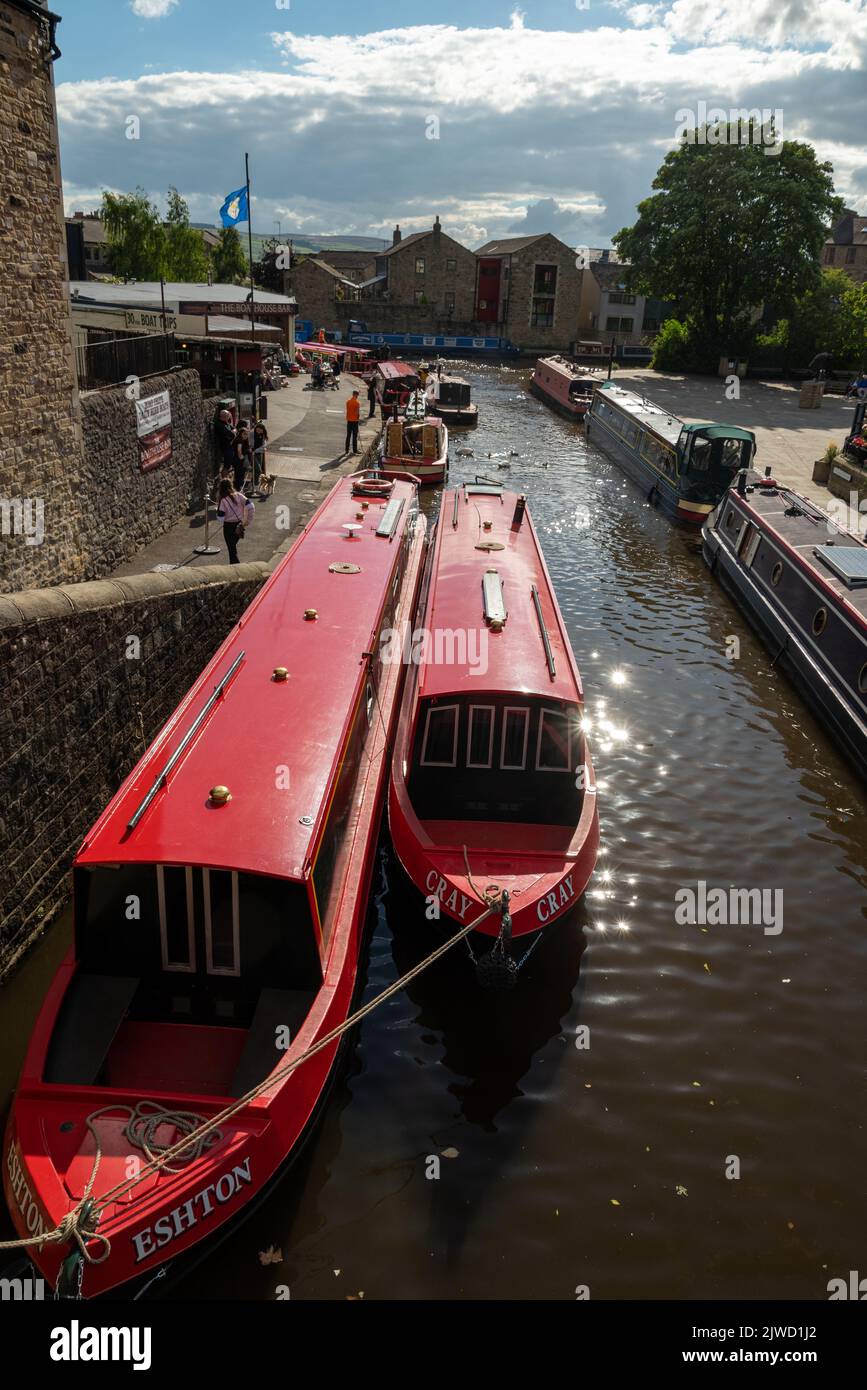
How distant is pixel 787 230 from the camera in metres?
51.5

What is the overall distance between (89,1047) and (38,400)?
393 inches

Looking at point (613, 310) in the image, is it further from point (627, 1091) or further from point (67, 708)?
point (627, 1091)

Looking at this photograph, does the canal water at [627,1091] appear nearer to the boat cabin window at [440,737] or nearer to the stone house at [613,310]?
the boat cabin window at [440,737]

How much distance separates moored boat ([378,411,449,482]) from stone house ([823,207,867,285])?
83.2 meters

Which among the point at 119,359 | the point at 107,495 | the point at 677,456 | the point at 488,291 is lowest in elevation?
the point at 107,495

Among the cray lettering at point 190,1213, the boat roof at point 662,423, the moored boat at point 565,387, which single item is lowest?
the cray lettering at point 190,1213

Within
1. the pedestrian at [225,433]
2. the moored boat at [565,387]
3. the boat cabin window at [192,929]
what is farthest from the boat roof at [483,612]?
the moored boat at [565,387]

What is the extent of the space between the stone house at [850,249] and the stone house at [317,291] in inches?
2076

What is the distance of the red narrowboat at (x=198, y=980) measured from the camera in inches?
225

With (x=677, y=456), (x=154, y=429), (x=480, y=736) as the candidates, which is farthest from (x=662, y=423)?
(x=480, y=736)

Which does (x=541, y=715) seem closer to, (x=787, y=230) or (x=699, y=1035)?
(x=699, y=1035)

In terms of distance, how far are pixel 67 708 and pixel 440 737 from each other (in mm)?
4087

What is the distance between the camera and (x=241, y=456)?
20891 millimetres
